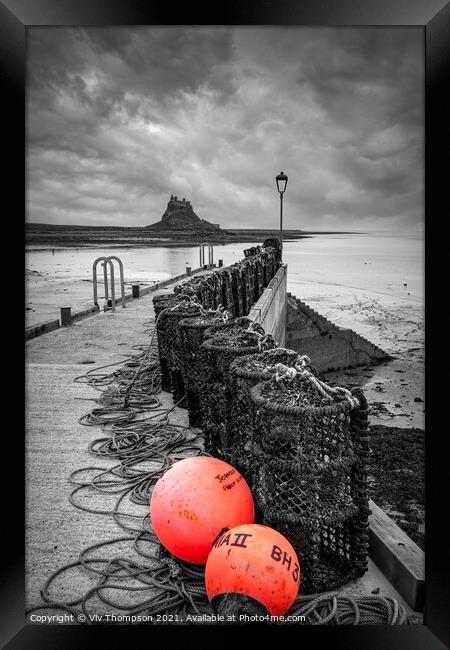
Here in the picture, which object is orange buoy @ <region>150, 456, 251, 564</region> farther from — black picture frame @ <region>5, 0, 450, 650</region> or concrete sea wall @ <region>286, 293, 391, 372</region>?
concrete sea wall @ <region>286, 293, 391, 372</region>

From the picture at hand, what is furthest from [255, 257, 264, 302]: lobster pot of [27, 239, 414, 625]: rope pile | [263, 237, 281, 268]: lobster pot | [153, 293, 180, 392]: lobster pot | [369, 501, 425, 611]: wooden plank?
[369, 501, 425, 611]: wooden plank

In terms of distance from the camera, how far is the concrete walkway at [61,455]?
316 cm

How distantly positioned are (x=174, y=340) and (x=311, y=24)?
3.46 m

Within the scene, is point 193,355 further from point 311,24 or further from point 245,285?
point 245,285

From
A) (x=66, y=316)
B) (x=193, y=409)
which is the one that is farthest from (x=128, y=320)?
(x=193, y=409)

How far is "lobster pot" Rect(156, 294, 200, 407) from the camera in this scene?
5.73m

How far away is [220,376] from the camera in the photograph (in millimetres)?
4129

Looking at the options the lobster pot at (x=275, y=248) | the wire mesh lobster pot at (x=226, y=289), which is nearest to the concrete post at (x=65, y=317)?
the wire mesh lobster pot at (x=226, y=289)

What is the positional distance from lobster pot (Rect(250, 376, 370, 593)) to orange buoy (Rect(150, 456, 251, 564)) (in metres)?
0.15

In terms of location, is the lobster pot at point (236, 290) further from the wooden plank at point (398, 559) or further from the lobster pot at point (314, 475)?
the lobster pot at point (314, 475)

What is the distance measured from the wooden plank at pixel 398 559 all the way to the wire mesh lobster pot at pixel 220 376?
110cm

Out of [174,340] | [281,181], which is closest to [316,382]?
[174,340]
